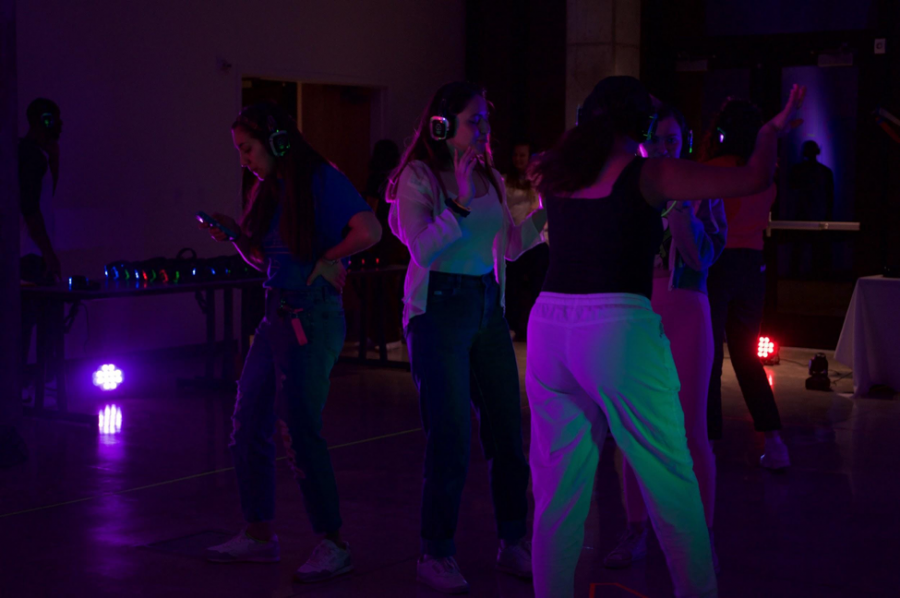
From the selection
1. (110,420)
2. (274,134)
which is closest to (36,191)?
(110,420)

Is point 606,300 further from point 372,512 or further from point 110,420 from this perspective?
point 110,420

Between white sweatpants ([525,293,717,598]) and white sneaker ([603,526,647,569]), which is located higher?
white sweatpants ([525,293,717,598])

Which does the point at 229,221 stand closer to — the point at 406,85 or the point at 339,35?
the point at 339,35

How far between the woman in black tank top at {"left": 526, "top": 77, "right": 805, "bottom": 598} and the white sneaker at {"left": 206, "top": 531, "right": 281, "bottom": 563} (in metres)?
1.40

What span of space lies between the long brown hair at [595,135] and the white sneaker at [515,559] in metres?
1.49

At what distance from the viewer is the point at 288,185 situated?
3.95 m

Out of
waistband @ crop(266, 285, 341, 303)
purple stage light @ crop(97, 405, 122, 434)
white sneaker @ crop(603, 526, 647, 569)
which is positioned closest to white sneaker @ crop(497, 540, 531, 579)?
white sneaker @ crop(603, 526, 647, 569)

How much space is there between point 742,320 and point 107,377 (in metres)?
4.48

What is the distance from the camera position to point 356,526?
15.6 ft

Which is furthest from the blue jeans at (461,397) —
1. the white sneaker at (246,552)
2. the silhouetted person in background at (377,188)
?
the silhouetted person in background at (377,188)

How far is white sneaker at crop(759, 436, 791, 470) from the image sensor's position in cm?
570

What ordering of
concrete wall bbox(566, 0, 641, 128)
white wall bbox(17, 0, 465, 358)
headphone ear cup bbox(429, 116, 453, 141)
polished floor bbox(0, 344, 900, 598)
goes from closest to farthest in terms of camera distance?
headphone ear cup bbox(429, 116, 453, 141) → polished floor bbox(0, 344, 900, 598) → white wall bbox(17, 0, 465, 358) → concrete wall bbox(566, 0, 641, 128)

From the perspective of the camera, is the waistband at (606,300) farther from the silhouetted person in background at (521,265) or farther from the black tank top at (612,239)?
the silhouetted person in background at (521,265)

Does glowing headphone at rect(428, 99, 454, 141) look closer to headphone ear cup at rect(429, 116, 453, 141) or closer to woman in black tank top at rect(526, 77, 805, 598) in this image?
headphone ear cup at rect(429, 116, 453, 141)
